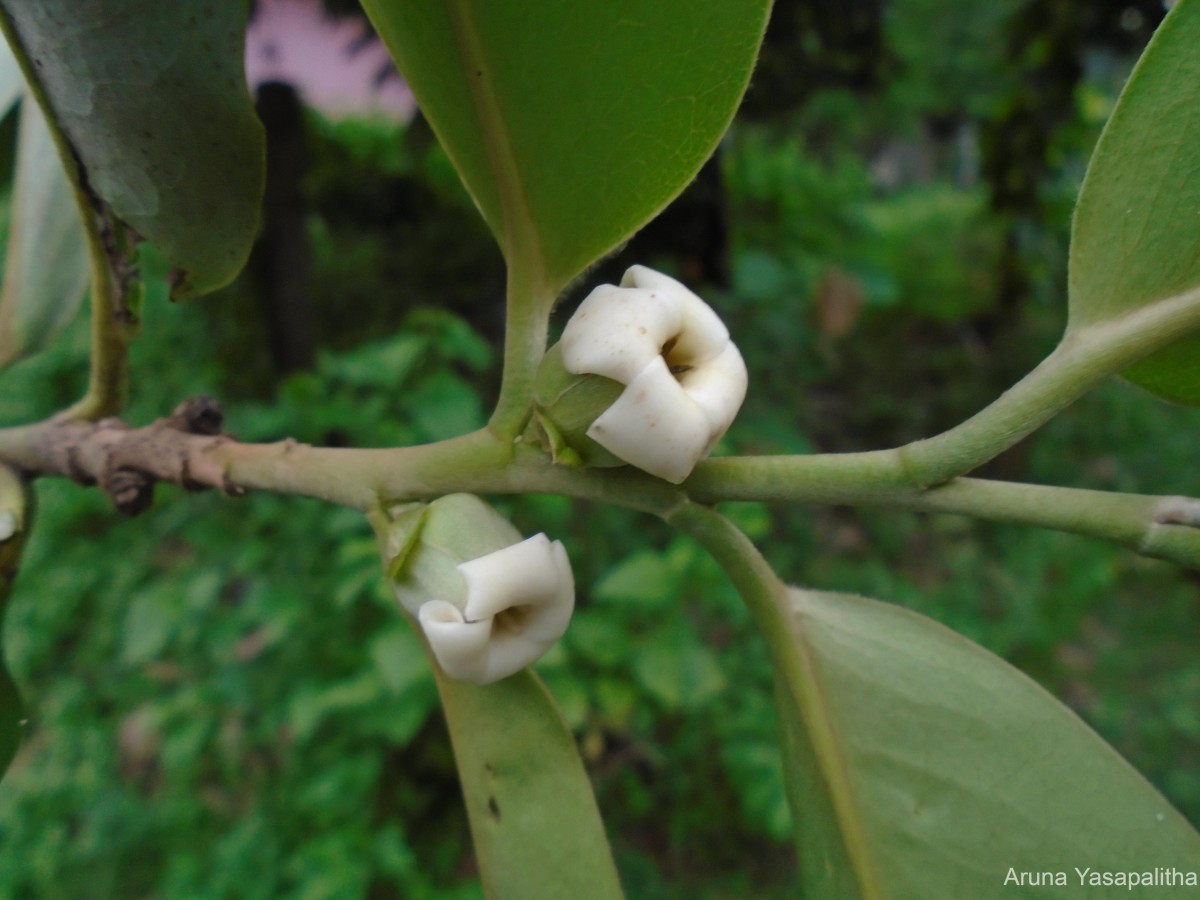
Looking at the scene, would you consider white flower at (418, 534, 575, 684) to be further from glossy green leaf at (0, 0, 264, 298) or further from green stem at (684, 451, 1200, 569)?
glossy green leaf at (0, 0, 264, 298)

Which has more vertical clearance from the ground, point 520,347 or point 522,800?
point 520,347

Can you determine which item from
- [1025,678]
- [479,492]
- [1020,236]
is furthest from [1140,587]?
[479,492]

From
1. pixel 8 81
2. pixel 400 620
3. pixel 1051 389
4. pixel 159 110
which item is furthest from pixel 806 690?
pixel 400 620

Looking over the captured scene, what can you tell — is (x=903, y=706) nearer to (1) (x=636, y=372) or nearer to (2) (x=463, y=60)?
(1) (x=636, y=372)

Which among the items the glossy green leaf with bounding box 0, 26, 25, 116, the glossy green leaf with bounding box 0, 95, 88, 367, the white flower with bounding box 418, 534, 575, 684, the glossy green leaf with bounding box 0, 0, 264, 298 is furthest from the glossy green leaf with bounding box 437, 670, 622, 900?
the glossy green leaf with bounding box 0, 26, 25, 116

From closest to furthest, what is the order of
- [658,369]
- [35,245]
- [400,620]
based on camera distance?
[658,369]
[35,245]
[400,620]

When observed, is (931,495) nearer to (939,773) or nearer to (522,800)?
(939,773)
